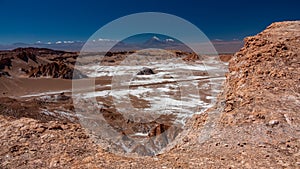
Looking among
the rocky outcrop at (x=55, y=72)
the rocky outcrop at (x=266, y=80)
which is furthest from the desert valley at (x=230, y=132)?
the rocky outcrop at (x=55, y=72)

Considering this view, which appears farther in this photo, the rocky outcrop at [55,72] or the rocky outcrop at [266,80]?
the rocky outcrop at [55,72]

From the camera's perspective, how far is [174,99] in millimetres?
25375

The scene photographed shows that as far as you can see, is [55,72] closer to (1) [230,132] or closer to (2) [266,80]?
(2) [266,80]

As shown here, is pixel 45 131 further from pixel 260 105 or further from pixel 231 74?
pixel 231 74

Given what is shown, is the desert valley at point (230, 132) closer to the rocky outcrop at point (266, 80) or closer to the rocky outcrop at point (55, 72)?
the rocky outcrop at point (266, 80)

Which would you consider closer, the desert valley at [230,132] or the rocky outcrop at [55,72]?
the desert valley at [230,132]

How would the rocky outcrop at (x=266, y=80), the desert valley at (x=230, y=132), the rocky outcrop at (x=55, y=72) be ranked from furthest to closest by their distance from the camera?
the rocky outcrop at (x=55, y=72)
the rocky outcrop at (x=266, y=80)
the desert valley at (x=230, y=132)

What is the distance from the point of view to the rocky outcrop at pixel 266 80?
233 inches

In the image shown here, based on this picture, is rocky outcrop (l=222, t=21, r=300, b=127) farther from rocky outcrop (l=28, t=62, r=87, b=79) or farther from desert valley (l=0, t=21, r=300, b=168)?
rocky outcrop (l=28, t=62, r=87, b=79)

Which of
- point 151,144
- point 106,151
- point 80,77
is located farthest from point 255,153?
point 80,77

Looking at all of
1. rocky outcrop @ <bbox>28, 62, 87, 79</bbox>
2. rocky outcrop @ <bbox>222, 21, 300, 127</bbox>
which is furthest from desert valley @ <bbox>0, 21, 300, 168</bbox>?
rocky outcrop @ <bbox>28, 62, 87, 79</bbox>

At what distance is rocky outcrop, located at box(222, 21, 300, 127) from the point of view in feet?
19.4

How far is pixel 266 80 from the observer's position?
22.7 ft

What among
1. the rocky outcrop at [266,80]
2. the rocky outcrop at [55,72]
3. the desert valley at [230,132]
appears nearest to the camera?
the desert valley at [230,132]
